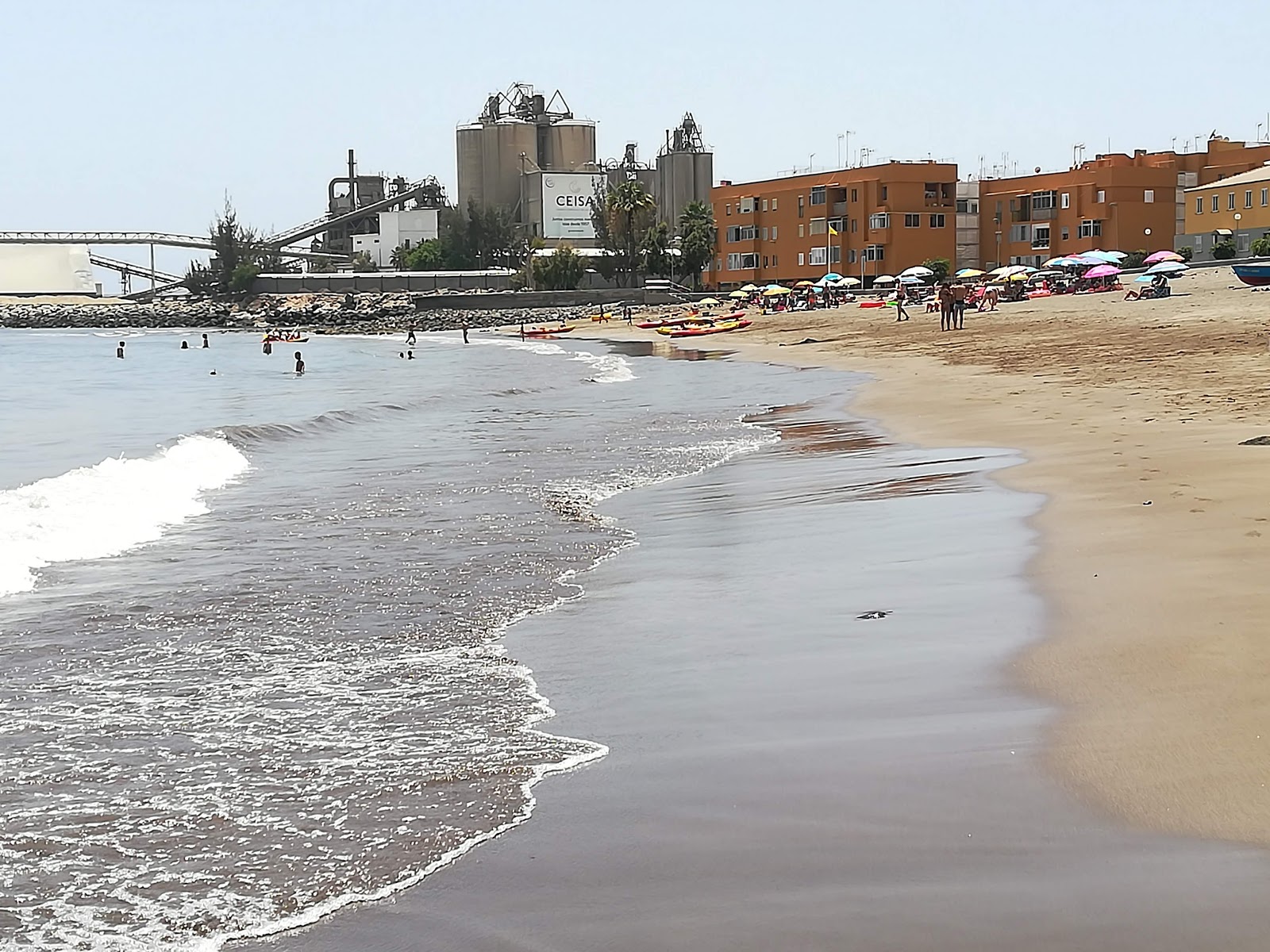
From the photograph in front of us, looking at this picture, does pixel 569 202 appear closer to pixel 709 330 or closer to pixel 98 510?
pixel 709 330

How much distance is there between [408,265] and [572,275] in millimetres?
24213

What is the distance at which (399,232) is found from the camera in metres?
126

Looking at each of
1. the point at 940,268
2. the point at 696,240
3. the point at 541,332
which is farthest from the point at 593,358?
the point at 696,240

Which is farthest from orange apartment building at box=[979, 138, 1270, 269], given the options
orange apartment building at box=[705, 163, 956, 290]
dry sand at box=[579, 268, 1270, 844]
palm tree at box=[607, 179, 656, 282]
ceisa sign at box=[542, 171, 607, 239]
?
dry sand at box=[579, 268, 1270, 844]

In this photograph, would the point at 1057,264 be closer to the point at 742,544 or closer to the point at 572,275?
the point at 572,275

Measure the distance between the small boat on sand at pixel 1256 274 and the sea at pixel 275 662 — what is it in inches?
1232

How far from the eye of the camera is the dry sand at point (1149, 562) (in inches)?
168

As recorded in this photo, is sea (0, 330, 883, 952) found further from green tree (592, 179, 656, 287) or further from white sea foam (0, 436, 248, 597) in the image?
green tree (592, 179, 656, 287)

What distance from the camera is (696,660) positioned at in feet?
20.7

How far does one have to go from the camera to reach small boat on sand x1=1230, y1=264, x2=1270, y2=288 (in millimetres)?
44438

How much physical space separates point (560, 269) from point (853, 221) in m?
23.3

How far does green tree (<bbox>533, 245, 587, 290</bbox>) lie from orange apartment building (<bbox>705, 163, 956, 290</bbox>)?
13498 mm

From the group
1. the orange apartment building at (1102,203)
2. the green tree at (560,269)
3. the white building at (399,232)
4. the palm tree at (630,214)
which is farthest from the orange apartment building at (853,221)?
the white building at (399,232)

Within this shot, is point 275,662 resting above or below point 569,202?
below
